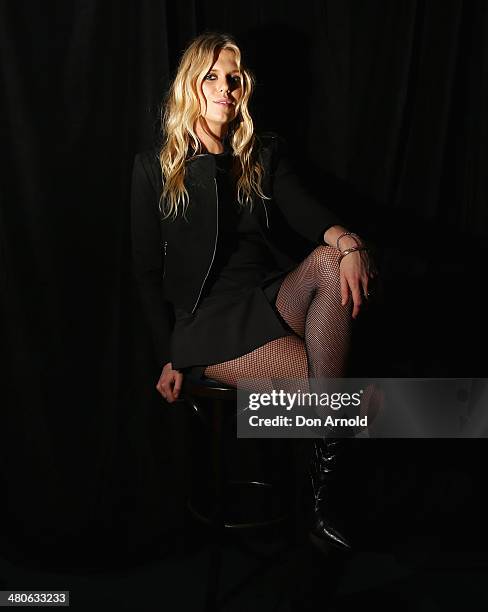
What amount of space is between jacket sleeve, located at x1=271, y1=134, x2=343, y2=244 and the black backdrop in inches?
8.5

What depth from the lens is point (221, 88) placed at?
6.71 feet

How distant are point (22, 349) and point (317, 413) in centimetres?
98

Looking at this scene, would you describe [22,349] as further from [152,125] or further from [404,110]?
[404,110]

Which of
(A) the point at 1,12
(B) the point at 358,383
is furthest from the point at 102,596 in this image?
(A) the point at 1,12

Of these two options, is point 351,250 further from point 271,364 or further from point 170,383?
point 170,383

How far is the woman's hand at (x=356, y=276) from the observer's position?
1.79 meters

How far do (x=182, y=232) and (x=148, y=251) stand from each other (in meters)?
0.12

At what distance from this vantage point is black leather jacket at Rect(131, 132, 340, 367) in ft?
6.73

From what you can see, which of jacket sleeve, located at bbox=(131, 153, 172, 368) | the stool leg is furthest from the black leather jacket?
the stool leg

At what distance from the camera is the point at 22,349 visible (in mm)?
2250

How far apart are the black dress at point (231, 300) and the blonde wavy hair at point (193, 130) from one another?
5cm

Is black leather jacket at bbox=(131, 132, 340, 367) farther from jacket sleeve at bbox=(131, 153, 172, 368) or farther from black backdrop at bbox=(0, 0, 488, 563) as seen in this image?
black backdrop at bbox=(0, 0, 488, 563)

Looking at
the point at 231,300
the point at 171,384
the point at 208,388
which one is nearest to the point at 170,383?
the point at 171,384

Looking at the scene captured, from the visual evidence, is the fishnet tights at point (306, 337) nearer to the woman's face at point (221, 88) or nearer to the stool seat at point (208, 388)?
the stool seat at point (208, 388)
